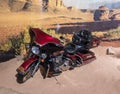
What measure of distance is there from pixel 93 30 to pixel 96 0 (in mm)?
820

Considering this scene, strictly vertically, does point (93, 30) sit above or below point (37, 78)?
above

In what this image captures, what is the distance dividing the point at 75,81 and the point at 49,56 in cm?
88

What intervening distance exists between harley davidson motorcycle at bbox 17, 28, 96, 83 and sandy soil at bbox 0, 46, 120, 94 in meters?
0.22

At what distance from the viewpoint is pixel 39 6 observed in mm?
7273

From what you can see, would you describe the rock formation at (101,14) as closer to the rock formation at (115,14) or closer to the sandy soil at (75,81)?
the rock formation at (115,14)

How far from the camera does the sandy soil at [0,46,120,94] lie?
5930 millimetres

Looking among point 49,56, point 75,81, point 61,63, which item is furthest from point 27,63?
point 75,81

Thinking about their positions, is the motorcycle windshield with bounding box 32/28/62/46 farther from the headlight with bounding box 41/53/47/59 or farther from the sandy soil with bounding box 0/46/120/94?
the sandy soil with bounding box 0/46/120/94

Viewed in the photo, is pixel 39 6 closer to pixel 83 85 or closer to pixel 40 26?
pixel 40 26

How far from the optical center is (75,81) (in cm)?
627

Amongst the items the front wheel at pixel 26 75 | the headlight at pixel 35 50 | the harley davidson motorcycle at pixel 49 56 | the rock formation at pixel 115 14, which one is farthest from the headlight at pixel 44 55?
the rock formation at pixel 115 14

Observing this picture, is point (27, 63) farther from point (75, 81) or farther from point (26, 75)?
point (75, 81)

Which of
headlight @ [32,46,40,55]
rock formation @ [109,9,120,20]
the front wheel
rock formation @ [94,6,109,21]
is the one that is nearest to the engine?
headlight @ [32,46,40,55]

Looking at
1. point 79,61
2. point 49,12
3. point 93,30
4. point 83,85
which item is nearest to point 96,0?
point 93,30
